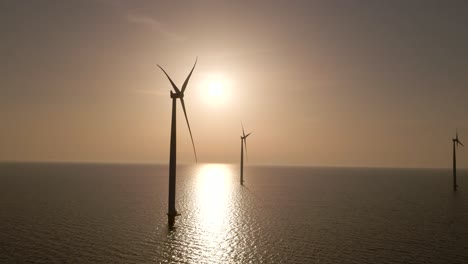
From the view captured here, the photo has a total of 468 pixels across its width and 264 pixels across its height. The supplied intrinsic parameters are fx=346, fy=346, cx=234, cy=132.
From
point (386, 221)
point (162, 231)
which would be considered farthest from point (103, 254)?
point (386, 221)

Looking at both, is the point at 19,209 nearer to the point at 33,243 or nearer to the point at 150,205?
the point at 150,205

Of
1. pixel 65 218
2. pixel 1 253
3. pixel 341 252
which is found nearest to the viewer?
pixel 1 253

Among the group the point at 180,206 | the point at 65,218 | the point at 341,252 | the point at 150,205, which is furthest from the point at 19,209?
the point at 341,252

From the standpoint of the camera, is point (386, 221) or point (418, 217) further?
point (418, 217)

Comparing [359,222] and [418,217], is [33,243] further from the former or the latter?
[418,217]

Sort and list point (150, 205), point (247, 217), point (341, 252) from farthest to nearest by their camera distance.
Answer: point (150, 205), point (247, 217), point (341, 252)

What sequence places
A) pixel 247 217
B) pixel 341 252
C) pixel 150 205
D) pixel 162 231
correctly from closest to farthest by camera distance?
pixel 341 252, pixel 162 231, pixel 247 217, pixel 150 205

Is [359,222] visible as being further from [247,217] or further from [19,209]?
[19,209]

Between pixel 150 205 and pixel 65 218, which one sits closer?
pixel 65 218

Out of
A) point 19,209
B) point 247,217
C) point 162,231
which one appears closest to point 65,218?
point 19,209

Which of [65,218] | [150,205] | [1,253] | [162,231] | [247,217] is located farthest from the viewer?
[150,205]
